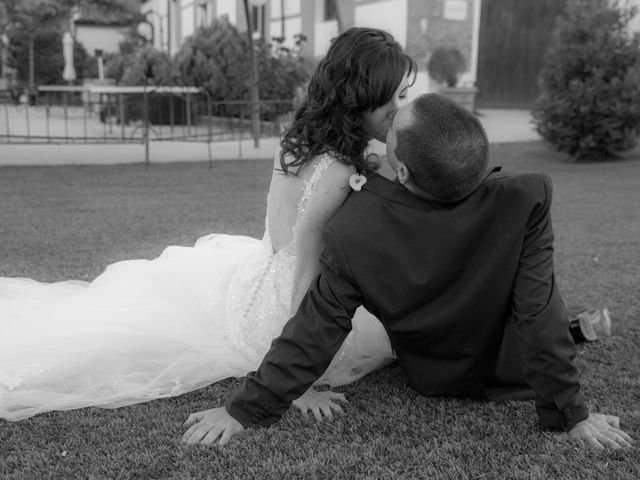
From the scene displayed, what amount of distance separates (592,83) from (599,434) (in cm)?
772

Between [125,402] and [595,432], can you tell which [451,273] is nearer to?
[595,432]

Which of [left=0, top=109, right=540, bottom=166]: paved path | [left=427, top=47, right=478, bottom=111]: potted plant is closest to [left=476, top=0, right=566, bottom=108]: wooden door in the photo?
[left=427, top=47, right=478, bottom=111]: potted plant

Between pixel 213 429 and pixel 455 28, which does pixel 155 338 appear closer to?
pixel 213 429

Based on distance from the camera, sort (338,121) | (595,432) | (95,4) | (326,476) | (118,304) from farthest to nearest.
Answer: (95,4) → (118,304) → (338,121) → (595,432) → (326,476)

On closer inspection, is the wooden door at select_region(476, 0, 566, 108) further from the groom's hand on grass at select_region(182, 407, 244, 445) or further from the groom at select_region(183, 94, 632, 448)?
the groom's hand on grass at select_region(182, 407, 244, 445)

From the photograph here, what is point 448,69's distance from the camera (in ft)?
43.2

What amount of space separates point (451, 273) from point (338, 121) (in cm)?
58

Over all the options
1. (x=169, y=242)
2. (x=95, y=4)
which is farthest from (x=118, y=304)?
(x=95, y=4)

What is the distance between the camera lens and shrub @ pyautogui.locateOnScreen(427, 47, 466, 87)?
43.2 ft

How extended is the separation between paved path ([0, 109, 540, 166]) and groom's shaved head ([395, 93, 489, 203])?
294 inches

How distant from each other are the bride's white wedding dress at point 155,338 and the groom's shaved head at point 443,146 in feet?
1.24

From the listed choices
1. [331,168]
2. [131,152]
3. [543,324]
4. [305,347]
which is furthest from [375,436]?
[131,152]

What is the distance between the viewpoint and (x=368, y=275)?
1.96m

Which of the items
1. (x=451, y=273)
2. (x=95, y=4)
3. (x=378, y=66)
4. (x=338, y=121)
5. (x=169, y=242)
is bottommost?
(x=169, y=242)
